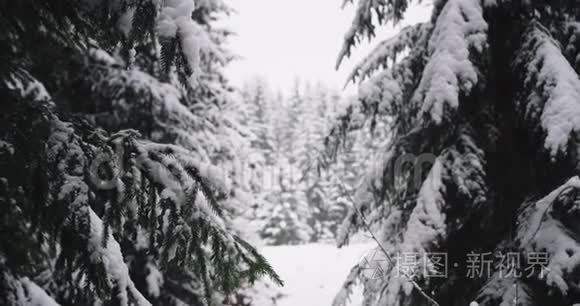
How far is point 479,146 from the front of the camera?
400 centimetres

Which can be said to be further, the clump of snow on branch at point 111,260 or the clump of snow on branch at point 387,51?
the clump of snow on branch at point 387,51

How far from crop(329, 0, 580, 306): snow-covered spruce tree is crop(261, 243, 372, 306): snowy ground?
936cm

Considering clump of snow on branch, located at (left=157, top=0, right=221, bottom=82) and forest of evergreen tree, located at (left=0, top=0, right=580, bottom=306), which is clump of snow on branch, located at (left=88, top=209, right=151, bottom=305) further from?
clump of snow on branch, located at (left=157, top=0, right=221, bottom=82)

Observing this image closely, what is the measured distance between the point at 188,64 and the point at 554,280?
9.16 feet

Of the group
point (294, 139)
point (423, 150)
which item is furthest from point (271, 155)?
point (423, 150)

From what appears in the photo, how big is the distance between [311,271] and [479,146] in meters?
16.1

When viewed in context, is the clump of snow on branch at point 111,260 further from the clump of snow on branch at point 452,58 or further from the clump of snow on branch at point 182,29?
the clump of snow on branch at point 452,58

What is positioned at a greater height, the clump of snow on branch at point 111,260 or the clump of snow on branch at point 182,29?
the clump of snow on branch at point 182,29

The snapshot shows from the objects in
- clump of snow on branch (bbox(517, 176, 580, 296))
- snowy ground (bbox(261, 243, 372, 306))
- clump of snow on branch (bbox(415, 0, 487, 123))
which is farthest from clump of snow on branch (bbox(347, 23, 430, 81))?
snowy ground (bbox(261, 243, 372, 306))

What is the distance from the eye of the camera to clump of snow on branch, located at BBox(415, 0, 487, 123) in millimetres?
3291

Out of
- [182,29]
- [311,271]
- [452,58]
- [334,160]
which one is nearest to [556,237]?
Result: [452,58]

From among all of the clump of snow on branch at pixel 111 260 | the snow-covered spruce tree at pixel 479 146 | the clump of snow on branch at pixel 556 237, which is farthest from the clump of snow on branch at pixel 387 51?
the clump of snow on branch at pixel 111 260

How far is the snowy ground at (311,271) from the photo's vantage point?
15.3 metres

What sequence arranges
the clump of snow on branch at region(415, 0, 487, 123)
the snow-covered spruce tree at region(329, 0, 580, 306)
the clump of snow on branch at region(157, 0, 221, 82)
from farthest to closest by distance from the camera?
the clump of snow on branch at region(415, 0, 487, 123)
the snow-covered spruce tree at region(329, 0, 580, 306)
the clump of snow on branch at region(157, 0, 221, 82)
